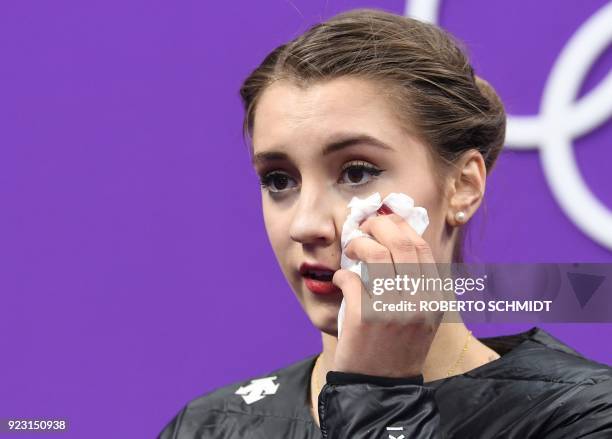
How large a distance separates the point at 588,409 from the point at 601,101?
82cm

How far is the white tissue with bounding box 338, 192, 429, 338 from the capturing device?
4.89 ft

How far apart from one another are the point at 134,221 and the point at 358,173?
0.88 m

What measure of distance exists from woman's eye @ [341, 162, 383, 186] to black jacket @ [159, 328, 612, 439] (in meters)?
0.28

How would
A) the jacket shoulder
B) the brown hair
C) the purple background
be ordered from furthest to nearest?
the purple background, the jacket shoulder, the brown hair

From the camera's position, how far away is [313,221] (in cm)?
152

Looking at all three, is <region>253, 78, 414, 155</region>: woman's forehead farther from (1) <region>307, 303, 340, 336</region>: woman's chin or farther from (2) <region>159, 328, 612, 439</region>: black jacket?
(2) <region>159, 328, 612, 439</region>: black jacket

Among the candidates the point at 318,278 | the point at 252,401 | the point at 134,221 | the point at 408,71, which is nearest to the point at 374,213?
the point at 318,278

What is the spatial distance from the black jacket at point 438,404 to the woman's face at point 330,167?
20 cm

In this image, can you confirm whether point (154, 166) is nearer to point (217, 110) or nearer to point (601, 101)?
point (217, 110)

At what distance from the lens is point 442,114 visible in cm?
163

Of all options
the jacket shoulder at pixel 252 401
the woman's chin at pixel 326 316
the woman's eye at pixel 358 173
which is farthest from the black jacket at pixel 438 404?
the woman's eye at pixel 358 173

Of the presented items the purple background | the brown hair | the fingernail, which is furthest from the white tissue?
the purple background

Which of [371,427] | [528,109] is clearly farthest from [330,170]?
[528,109]

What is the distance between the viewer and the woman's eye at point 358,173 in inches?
61.1
